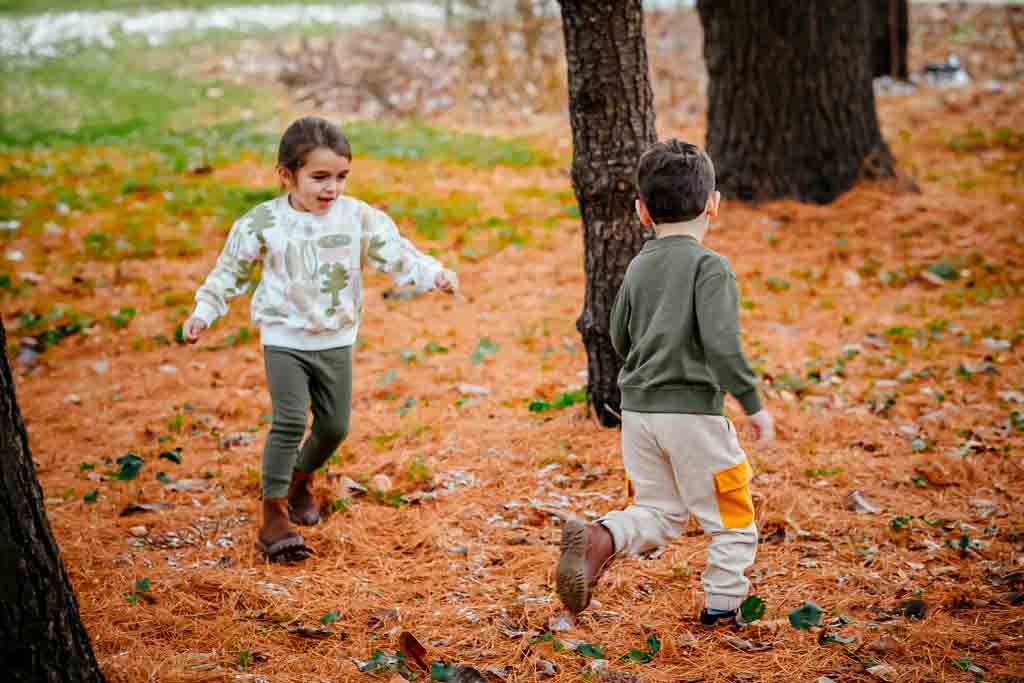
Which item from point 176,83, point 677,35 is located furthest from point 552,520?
point 176,83

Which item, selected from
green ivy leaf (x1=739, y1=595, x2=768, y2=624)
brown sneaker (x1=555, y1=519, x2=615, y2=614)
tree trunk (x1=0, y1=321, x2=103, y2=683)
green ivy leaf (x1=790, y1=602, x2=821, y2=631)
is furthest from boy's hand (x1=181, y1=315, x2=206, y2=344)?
green ivy leaf (x1=790, y1=602, x2=821, y2=631)

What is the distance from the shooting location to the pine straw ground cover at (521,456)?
3.30 meters

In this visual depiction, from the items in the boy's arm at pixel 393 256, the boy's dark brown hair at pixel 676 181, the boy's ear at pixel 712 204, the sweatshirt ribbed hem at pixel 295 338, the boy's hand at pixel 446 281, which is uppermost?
the boy's dark brown hair at pixel 676 181

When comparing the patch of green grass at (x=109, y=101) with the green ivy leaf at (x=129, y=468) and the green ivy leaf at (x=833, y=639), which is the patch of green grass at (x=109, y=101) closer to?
the green ivy leaf at (x=129, y=468)

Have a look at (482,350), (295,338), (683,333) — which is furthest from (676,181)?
(482,350)

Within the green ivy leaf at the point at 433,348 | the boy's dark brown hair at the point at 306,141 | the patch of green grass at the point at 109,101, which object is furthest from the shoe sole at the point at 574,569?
the patch of green grass at the point at 109,101

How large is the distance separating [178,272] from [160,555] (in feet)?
14.8

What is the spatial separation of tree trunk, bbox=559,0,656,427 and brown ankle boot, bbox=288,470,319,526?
1.51 meters

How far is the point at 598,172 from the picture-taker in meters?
4.64

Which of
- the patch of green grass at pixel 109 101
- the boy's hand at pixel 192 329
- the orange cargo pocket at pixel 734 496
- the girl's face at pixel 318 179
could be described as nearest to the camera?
the orange cargo pocket at pixel 734 496

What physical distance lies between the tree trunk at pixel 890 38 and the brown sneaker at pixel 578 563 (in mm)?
→ 11665

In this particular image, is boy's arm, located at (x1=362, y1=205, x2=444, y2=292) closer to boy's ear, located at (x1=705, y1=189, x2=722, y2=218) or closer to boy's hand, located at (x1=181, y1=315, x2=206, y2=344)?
boy's hand, located at (x1=181, y1=315, x2=206, y2=344)

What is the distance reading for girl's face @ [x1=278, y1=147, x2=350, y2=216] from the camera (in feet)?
12.5

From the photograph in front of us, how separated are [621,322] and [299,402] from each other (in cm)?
144
